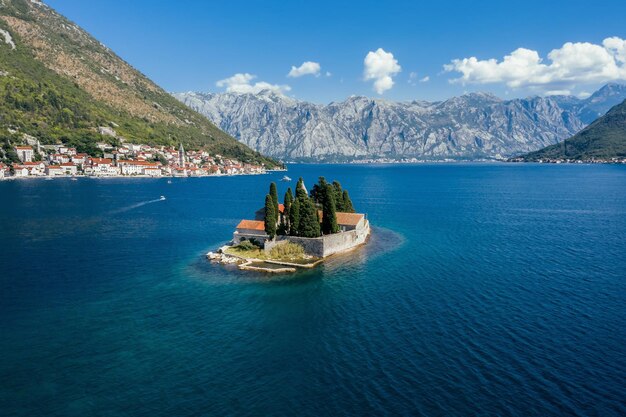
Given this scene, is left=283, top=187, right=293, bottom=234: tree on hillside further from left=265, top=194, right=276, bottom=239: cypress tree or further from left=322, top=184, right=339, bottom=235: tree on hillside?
left=322, top=184, right=339, bottom=235: tree on hillside

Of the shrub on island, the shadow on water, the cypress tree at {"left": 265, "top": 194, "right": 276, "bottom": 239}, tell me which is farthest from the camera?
the cypress tree at {"left": 265, "top": 194, "right": 276, "bottom": 239}

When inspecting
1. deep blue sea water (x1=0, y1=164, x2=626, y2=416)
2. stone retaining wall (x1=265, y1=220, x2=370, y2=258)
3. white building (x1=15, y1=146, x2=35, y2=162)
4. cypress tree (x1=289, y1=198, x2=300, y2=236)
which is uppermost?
white building (x1=15, y1=146, x2=35, y2=162)

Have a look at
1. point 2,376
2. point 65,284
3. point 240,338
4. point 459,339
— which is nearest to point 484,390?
point 459,339

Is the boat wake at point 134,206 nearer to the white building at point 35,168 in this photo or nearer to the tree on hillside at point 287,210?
the tree on hillside at point 287,210

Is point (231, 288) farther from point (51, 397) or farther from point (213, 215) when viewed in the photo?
point (213, 215)

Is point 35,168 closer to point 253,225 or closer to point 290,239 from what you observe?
point 253,225

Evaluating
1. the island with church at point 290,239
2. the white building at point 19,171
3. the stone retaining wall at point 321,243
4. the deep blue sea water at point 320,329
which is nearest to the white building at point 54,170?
the white building at point 19,171

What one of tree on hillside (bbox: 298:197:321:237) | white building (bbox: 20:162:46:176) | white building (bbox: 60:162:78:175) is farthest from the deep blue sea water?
white building (bbox: 60:162:78:175)
